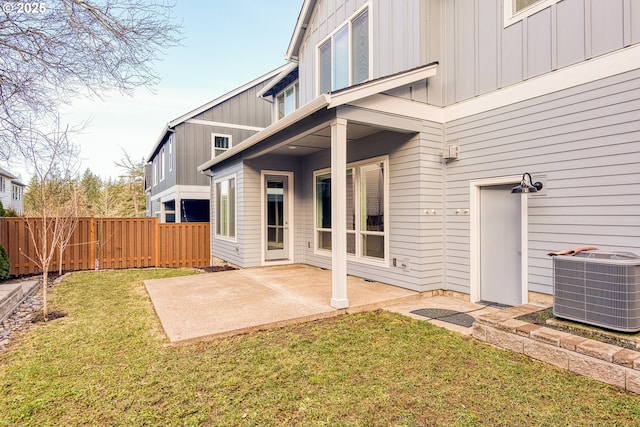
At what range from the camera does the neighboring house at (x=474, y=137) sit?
3947mm

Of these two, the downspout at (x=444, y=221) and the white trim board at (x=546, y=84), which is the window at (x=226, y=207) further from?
the white trim board at (x=546, y=84)

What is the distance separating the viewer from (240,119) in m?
14.3

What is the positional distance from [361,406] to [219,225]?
8454 millimetres

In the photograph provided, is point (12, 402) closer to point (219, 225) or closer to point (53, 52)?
point (53, 52)

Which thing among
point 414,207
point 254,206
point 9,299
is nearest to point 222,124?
point 254,206

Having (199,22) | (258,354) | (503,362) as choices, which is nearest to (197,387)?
(258,354)

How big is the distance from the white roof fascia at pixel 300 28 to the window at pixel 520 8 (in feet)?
16.6

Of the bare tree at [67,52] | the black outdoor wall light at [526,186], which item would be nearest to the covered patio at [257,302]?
the black outdoor wall light at [526,186]

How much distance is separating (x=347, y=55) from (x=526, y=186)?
184 inches

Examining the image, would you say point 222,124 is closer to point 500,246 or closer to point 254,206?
point 254,206

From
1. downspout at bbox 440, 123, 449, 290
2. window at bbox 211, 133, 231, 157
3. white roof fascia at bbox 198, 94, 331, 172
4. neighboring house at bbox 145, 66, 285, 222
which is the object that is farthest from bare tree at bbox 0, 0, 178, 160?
window at bbox 211, 133, 231, 157

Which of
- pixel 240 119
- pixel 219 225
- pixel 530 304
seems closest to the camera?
pixel 530 304

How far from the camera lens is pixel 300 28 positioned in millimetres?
8875

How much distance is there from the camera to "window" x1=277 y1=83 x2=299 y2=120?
1017 centimetres
